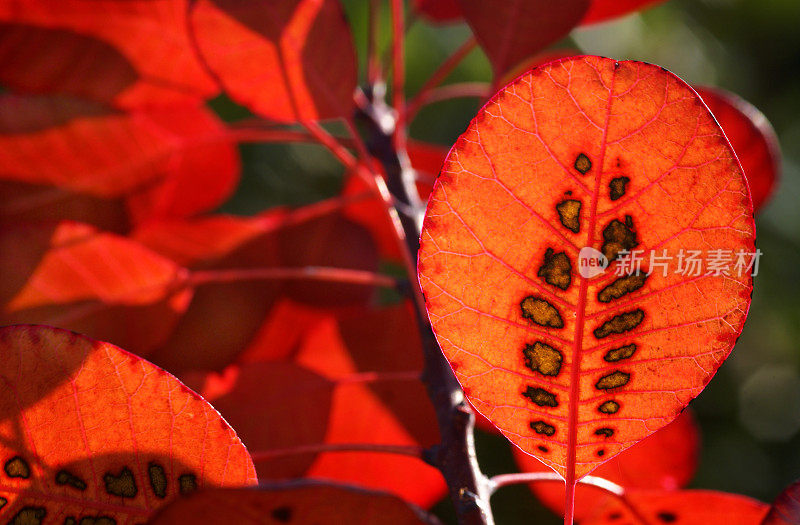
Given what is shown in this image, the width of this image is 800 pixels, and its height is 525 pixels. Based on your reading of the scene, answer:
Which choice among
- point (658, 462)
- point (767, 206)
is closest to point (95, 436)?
point (658, 462)

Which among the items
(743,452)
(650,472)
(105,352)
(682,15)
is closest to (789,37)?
(682,15)

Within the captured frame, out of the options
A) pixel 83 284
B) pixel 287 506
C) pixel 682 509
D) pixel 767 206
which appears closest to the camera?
pixel 287 506

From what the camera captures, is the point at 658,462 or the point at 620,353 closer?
the point at 620,353

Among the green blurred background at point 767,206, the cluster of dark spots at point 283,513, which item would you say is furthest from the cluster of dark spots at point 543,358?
the green blurred background at point 767,206

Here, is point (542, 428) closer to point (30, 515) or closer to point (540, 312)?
point (540, 312)

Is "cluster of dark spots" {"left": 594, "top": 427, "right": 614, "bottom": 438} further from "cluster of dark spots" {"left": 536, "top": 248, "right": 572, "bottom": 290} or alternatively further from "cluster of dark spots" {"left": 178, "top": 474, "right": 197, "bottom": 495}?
"cluster of dark spots" {"left": 178, "top": 474, "right": 197, "bottom": 495}

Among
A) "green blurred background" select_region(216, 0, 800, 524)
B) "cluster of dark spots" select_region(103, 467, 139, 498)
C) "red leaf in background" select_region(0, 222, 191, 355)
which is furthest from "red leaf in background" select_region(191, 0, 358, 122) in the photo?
"green blurred background" select_region(216, 0, 800, 524)

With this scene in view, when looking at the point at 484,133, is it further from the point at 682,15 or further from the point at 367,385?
the point at 682,15

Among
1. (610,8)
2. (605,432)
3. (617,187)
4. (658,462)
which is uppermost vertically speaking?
(610,8)
